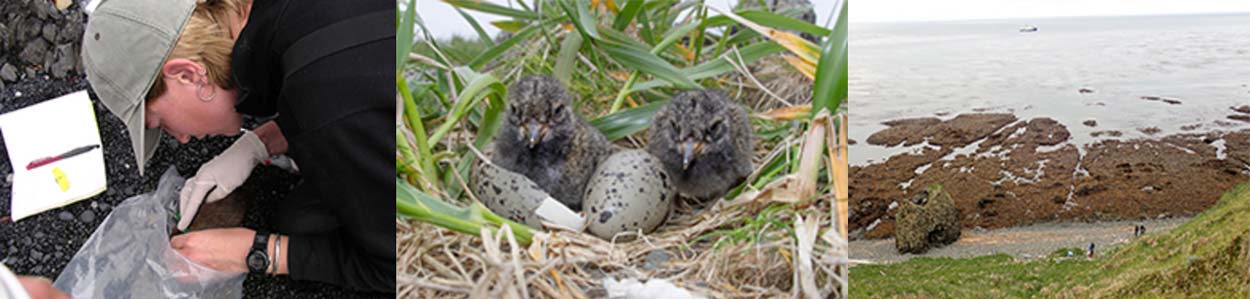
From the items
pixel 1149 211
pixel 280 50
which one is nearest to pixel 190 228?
pixel 280 50

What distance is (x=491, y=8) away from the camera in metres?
0.95

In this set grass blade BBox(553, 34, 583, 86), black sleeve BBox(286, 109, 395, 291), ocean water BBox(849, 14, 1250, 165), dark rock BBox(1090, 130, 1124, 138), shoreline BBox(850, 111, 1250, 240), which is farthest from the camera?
dark rock BBox(1090, 130, 1124, 138)

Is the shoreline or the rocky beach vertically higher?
the rocky beach

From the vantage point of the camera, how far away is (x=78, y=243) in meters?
1.85

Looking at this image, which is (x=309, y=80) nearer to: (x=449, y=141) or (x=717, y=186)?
(x=449, y=141)

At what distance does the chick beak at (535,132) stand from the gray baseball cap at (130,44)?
2.41 ft

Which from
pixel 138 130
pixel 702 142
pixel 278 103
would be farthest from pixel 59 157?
pixel 702 142

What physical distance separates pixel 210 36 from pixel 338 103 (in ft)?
1.16

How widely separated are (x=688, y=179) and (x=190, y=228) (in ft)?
3.96

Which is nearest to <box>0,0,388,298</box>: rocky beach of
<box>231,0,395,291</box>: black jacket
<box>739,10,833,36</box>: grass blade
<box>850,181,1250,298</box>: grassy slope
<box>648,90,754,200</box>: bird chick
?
<box>231,0,395,291</box>: black jacket

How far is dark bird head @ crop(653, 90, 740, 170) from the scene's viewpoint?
0.95 m

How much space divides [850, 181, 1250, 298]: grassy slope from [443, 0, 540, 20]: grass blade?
3.95 ft

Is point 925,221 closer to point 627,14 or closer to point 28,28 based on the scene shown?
Result: point 627,14

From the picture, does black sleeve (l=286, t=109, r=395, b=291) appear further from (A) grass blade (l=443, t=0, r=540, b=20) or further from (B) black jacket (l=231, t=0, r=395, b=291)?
(A) grass blade (l=443, t=0, r=540, b=20)
